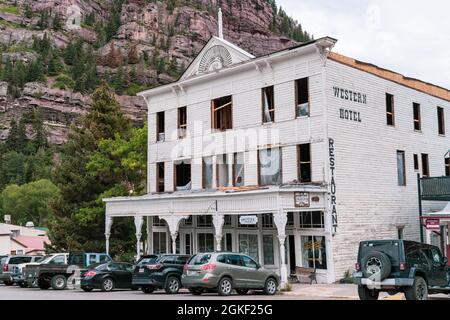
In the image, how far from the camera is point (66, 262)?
2464 centimetres

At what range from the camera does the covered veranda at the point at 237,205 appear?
23047mm

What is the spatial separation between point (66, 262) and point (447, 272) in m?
16.2

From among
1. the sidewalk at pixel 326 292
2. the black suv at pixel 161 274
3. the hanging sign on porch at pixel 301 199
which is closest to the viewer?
the sidewalk at pixel 326 292

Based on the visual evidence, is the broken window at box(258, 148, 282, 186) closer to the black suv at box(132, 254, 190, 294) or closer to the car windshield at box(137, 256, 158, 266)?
the black suv at box(132, 254, 190, 294)

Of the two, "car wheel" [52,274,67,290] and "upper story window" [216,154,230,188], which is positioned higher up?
"upper story window" [216,154,230,188]

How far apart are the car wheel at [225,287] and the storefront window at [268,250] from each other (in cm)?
824

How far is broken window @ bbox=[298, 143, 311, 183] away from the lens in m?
25.8

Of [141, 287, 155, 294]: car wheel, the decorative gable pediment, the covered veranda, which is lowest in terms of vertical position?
[141, 287, 155, 294]: car wheel

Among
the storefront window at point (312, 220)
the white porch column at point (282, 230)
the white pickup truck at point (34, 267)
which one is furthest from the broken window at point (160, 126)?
the white porch column at point (282, 230)

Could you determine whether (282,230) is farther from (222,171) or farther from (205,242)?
(205,242)

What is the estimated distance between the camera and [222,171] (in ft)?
99.1

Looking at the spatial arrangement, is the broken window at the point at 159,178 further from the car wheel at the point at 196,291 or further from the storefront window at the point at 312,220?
the car wheel at the point at 196,291

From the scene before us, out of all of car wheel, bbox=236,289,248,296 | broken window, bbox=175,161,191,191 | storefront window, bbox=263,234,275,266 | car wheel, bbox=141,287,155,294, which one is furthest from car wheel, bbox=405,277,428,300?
broken window, bbox=175,161,191,191

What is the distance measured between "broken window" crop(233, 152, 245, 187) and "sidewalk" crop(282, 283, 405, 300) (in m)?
7.43
